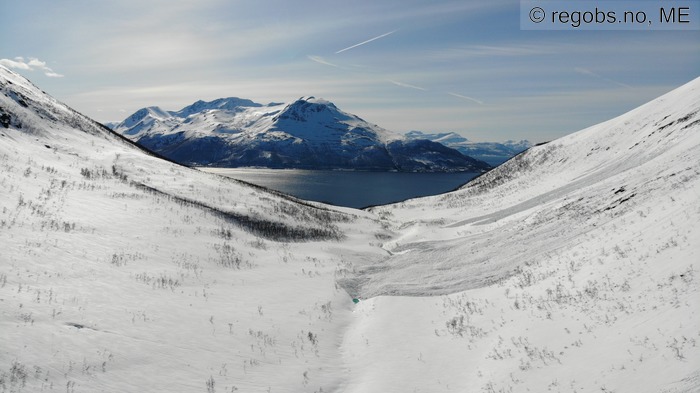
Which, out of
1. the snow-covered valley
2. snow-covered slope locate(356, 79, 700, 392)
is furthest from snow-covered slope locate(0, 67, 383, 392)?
snow-covered slope locate(356, 79, 700, 392)

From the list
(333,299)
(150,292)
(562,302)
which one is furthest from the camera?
(333,299)

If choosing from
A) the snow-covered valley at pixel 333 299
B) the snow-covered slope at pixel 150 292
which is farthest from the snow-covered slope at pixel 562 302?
the snow-covered slope at pixel 150 292

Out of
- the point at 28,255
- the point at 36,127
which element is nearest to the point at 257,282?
the point at 28,255

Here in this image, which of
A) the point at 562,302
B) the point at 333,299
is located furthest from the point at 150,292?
the point at 562,302

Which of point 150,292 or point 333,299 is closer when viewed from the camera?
point 150,292

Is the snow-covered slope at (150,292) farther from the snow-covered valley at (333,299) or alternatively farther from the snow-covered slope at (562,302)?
the snow-covered slope at (562,302)

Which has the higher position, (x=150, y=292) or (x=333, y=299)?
(x=150, y=292)

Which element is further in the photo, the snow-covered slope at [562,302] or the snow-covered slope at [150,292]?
the snow-covered slope at [150,292]

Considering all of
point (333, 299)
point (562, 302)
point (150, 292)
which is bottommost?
point (333, 299)

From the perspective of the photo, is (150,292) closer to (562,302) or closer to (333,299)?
(333,299)

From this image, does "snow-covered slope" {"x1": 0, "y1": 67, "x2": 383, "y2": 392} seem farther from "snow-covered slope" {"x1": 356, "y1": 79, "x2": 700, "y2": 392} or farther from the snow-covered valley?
"snow-covered slope" {"x1": 356, "y1": 79, "x2": 700, "y2": 392}
